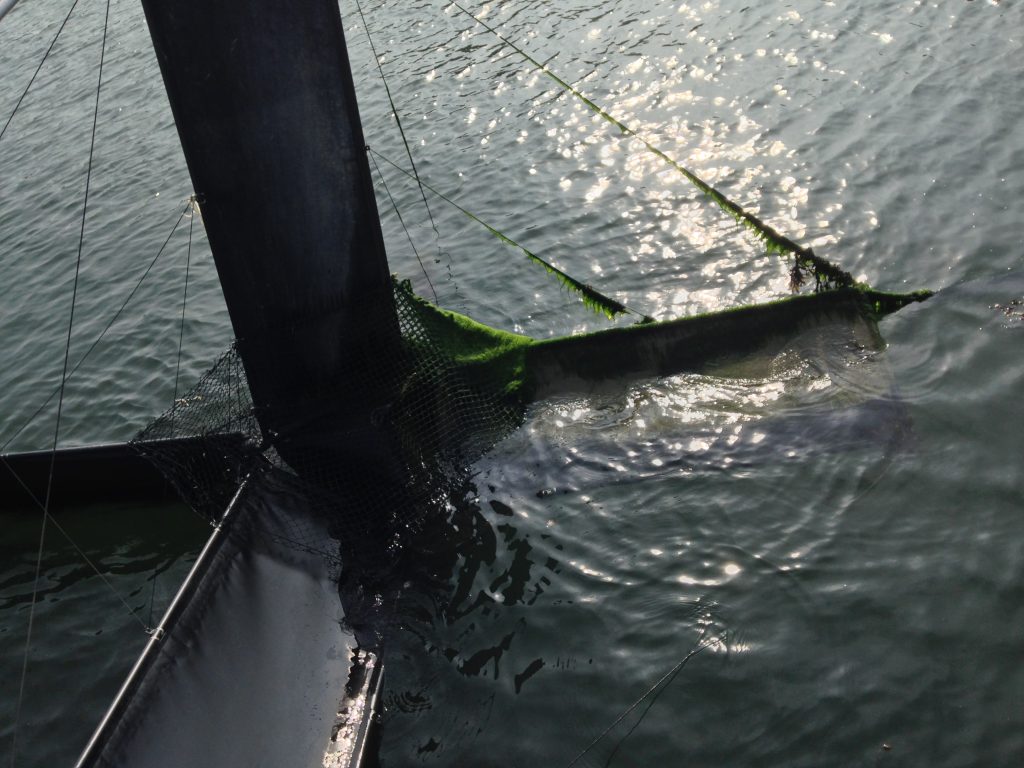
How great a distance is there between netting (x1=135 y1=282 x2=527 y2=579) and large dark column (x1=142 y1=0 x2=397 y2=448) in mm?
114

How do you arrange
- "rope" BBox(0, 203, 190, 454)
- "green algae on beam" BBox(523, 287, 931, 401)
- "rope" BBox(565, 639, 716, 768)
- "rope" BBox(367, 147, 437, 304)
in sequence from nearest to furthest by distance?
"rope" BBox(565, 639, 716, 768)
"green algae on beam" BBox(523, 287, 931, 401)
"rope" BBox(0, 203, 190, 454)
"rope" BBox(367, 147, 437, 304)

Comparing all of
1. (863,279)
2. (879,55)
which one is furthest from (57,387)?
(879,55)

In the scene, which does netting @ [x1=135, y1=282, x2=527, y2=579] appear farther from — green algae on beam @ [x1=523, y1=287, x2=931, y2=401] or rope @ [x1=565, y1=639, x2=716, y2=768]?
rope @ [x1=565, y1=639, x2=716, y2=768]

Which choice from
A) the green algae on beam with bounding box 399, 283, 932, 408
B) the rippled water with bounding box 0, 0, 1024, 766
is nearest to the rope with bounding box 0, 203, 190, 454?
the rippled water with bounding box 0, 0, 1024, 766

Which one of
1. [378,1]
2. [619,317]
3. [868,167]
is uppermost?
[378,1]

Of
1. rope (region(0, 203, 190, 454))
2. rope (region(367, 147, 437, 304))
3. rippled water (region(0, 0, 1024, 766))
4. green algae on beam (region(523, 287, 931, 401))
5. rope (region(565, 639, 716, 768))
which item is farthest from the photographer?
rope (region(367, 147, 437, 304))

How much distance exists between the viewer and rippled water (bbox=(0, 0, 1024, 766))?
498 cm

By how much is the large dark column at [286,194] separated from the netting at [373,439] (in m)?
0.11

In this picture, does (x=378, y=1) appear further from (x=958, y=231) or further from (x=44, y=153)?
(x=958, y=231)

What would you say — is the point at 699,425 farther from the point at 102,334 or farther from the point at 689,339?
the point at 102,334

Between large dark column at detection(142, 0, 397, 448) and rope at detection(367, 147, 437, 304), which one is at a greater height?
large dark column at detection(142, 0, 397, 448)

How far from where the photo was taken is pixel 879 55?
10977mm

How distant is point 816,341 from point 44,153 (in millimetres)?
11862

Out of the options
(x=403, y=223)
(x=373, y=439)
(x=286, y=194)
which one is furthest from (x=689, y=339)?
(x=403, y=223)
